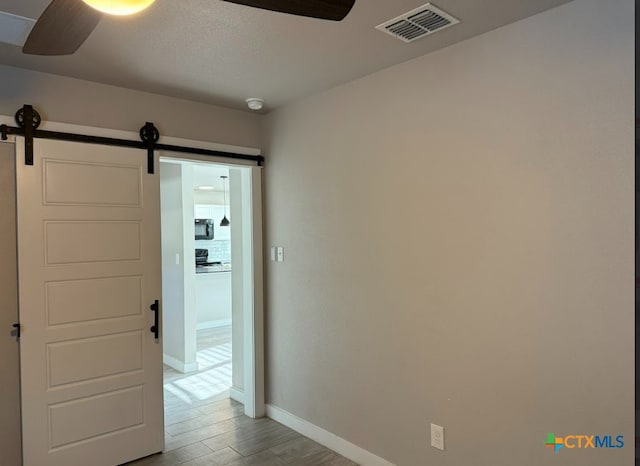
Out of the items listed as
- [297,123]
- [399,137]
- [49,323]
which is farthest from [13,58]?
[399,137]

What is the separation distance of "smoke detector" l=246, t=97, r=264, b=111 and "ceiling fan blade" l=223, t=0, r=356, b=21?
197cm

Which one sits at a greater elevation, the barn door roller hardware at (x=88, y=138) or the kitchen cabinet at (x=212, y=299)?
the barn door roller hardware at (x=88, y=138)

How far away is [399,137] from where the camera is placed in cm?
274

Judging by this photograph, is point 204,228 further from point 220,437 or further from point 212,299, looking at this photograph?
point 220,437

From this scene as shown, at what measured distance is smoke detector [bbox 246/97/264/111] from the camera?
11.1ft

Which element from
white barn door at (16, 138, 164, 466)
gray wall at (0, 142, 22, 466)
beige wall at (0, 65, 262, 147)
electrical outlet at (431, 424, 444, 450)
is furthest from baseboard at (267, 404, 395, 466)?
beige wall at (0, 65, 262, 147)

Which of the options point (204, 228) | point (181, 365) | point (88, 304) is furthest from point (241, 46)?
point (204, 228)

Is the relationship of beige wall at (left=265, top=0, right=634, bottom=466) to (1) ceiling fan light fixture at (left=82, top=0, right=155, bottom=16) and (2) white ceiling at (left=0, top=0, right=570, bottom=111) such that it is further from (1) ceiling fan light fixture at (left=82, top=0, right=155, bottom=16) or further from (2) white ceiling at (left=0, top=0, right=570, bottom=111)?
(1) ceiling fan light fixture at (left=82, top=0, right=155, bottom=16)

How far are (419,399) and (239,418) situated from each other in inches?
69.6

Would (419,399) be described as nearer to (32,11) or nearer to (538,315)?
(538,315)

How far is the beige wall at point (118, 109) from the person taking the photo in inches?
108

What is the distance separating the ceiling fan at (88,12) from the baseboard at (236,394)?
129 inches

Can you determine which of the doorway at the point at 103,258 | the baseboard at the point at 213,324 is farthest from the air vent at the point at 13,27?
the baseboard at the point at 213,324

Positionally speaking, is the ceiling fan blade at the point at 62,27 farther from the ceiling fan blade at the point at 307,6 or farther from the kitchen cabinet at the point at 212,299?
the kitchen cabinet at the point at 212,299
